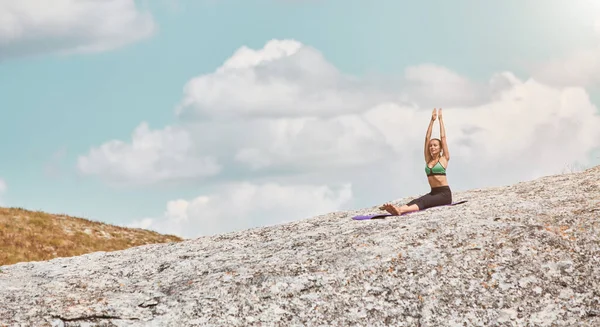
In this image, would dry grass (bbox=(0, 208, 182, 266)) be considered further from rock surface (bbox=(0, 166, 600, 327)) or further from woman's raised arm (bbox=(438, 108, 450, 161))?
woman's raised arm (bbox=(438, 108, 450, 161))

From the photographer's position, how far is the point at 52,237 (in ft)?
144

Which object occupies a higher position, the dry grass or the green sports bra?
the dry grass

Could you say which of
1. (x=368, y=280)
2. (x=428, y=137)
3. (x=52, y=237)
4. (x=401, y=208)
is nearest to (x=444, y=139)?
(x=428, y=137)

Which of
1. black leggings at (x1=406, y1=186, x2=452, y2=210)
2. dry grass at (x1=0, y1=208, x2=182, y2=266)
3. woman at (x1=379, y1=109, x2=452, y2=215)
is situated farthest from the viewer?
dry grass at (x1=0, y1=208, x2=182, y2=266)

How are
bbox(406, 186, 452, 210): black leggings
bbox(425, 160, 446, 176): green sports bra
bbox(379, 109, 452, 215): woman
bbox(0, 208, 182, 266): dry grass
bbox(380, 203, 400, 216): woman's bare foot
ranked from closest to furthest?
bbox(380, 203, 400, 216): woman's bare foot → bbox(406, 186, 452, 210): black leggings → bbox(379, 109, 452, 215): woman → bbox(425, 160, 446, 176): green sports bra → bbox(0, 208, 182, 266): dry grass

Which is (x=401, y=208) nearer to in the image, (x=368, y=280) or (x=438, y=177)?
(x=438, y=177)

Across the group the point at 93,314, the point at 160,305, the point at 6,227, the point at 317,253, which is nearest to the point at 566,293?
the point at 317,253

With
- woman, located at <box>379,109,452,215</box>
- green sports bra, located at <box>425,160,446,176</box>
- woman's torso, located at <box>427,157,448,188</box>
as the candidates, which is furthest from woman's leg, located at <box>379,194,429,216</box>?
green sports bra, located at <box>425,160,446,176</box>

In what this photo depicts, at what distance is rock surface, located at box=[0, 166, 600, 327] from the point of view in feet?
47.1

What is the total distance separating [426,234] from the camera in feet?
57.3

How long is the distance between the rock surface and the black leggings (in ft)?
8.84

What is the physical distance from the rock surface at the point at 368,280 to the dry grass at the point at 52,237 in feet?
74.1

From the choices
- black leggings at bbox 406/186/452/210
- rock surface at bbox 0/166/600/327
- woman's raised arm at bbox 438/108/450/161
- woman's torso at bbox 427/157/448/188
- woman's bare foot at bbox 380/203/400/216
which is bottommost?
rock surface at bbox 0/166/600/327

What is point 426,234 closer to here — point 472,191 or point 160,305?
point 160,305
